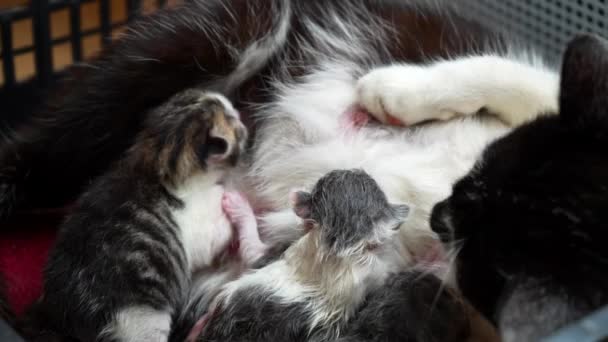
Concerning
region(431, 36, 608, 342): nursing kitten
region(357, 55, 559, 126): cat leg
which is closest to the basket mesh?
region(357, 55, 559, 126): cat leg

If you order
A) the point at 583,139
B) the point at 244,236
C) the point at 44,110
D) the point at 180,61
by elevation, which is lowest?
the point at 244,236

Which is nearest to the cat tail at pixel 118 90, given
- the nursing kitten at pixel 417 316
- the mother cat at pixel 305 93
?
the mother cat at pixel 305 93

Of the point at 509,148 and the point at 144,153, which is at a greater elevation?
the point at 509,148

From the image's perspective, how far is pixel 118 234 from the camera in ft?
4.36

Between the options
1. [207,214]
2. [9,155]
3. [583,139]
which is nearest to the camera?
[583,139]

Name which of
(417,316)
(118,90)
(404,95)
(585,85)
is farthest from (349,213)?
(118,90)

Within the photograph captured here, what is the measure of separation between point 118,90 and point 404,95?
0.60 m

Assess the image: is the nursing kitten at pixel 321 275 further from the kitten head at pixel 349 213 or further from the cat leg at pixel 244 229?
the cat leg at pixel 244 229

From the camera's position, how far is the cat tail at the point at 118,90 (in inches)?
64.1

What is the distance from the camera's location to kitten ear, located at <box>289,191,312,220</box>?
1.36m

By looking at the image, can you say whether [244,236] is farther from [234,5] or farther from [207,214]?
[234,5]

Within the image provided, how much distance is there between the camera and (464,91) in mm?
1489

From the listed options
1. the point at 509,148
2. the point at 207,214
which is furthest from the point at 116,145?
the point at 509,148

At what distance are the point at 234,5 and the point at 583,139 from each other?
2.85 ft
